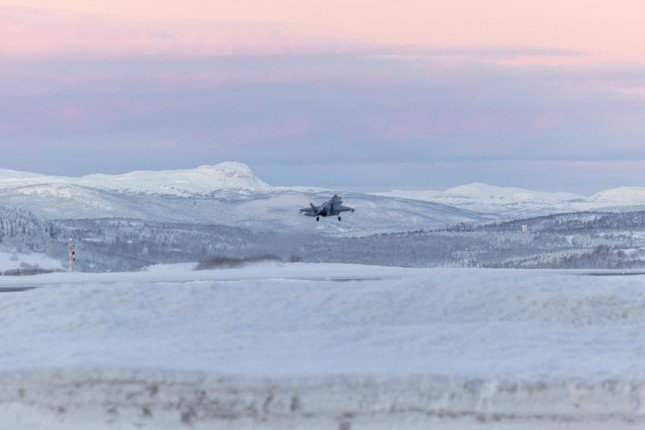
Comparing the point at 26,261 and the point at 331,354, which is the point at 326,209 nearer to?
the point at 26,261

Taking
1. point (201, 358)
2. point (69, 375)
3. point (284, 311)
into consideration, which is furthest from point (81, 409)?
point (284, 311)

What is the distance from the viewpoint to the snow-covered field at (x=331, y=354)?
13.3m

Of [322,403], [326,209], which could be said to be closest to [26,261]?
[326,209]

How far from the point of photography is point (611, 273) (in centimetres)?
3628

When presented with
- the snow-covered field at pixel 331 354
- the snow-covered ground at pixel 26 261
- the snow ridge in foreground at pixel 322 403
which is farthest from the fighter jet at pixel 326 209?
the snow ridge in foreground at pixel 322 403

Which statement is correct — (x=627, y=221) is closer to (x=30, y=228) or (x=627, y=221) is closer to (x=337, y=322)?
(x=30, y=228)

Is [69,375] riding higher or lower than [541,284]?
lower

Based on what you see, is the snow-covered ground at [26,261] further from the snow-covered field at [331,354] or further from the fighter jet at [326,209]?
the snow-covered field at [331,354]

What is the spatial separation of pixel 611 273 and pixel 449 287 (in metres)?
19.3

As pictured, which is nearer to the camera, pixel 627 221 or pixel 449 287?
pixel 449 287

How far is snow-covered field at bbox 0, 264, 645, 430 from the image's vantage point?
43.6 feet

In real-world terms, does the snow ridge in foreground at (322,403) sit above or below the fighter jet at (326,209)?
below

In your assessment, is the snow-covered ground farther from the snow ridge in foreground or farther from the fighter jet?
the snow ridge in foreground

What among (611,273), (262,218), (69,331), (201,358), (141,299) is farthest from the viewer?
(262,218)
